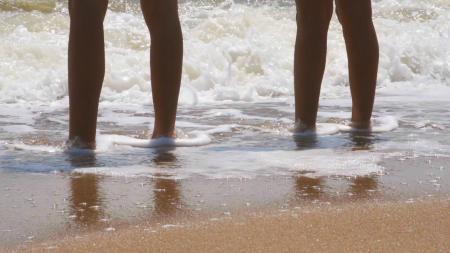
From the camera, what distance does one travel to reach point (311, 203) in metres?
2.50

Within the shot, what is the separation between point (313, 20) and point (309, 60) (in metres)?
0.17

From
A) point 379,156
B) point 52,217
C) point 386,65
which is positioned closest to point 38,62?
point 386,65

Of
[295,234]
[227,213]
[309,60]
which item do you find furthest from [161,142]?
[295,234]

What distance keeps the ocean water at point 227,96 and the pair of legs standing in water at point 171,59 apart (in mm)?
125

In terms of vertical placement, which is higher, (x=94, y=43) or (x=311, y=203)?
(x=94, y=43)

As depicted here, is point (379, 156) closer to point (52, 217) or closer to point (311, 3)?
point (311, 3)

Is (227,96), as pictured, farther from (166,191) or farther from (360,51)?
(166,191)

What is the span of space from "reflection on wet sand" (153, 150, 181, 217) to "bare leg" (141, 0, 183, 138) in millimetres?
350

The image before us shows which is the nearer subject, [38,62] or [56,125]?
[56,125]

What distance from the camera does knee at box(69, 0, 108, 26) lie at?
3.28 m

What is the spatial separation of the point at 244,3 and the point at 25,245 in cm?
792

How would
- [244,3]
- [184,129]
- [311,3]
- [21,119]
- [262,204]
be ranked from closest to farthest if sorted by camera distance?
[262,204]
[311,3]
[184,129]
[21,119]
[244,3]

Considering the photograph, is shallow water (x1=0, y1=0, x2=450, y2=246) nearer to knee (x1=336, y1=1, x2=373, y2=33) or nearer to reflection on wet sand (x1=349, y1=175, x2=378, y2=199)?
reflection on wet sand (x1=349, y1=175, x2=378, y2=199)

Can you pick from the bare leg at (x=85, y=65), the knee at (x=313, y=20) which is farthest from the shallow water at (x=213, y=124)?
the knee at (x=313, y=20)
